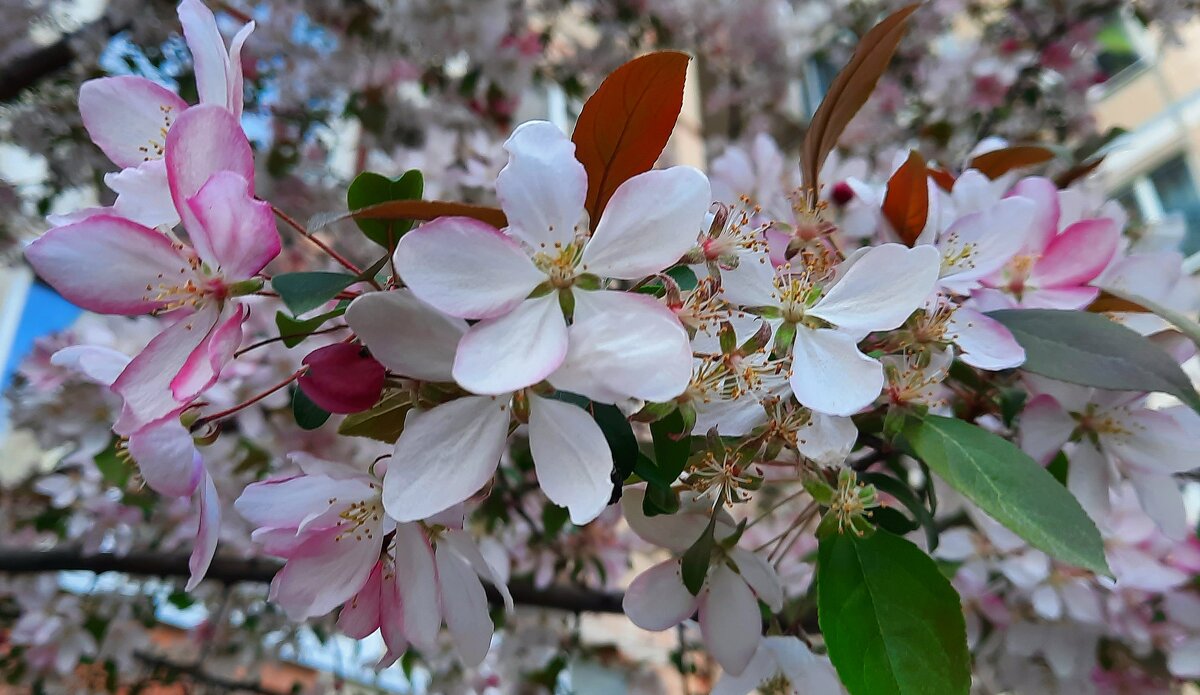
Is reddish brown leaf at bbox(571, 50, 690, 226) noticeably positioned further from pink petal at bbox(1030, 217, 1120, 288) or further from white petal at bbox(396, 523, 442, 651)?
pink petal at bbox(1030, 217, 1120, 288)

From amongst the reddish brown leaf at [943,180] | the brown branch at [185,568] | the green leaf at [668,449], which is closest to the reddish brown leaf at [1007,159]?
the reddish brown leaf at [943,180]

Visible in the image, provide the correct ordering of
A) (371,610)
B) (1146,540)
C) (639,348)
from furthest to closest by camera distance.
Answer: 1. (1146,540)
2. (371,610)
3. (639,348)

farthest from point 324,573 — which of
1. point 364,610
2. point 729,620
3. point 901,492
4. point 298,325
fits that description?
point 901,492

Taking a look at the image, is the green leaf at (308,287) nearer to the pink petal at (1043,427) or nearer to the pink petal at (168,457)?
the pink petal at (168,457)

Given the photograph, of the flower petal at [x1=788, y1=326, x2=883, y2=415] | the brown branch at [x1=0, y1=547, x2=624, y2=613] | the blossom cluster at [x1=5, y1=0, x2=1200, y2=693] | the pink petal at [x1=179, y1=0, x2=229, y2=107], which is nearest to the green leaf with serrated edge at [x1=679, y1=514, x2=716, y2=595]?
the blossom cluster at [x1=5, y1=0, x2=1200, y2=693]

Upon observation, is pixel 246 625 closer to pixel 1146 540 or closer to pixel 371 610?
pixel 371 610

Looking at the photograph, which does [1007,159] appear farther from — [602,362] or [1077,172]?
[602,362]

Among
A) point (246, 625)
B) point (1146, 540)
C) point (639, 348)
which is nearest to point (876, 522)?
point (639, 348)

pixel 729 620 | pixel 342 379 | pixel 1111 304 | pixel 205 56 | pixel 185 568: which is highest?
pixel 205 56
